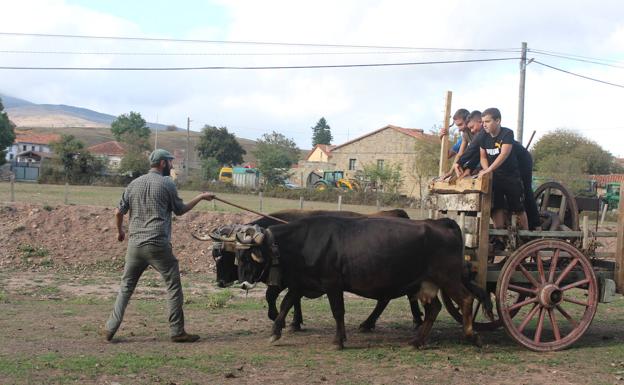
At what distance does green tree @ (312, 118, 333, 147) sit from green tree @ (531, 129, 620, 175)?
71.9 meters

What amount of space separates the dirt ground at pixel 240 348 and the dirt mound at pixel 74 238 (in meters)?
2.34

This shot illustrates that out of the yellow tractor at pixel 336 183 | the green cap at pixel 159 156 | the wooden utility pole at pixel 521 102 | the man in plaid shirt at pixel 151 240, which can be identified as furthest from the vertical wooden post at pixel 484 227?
the yellow tractor at pixel 336 183

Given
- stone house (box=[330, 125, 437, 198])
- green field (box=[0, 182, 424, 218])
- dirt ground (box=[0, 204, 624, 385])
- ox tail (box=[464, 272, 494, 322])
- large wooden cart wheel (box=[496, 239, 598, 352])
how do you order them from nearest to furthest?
dirt ground (box=[0, 204, 624, 385]), large wooden cart wheel (box=[496, 239, 598, 352]), ox tail (box=[464, 272, 494, 322]), green field (box=[0, 182, 424, 218]), stone house (box=[330, 125, 437, 198])

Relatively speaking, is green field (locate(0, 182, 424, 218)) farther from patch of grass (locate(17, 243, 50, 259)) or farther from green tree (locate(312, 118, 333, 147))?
green tree (locate(312, 118, 333, 147))

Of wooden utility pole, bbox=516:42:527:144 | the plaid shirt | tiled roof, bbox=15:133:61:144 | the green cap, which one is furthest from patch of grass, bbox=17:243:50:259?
tiled roof, bbox=15:133:61:144

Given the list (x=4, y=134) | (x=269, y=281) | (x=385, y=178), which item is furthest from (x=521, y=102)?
(x=4, y=134)

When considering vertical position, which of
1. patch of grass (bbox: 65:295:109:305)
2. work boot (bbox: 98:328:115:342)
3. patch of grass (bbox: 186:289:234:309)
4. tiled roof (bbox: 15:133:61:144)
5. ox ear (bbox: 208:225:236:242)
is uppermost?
tiled roof (bbox: 15:133:61:144)

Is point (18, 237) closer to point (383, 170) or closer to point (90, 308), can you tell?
point (90, 308)

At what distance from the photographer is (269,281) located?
8.09 m

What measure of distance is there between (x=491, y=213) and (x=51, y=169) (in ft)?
156

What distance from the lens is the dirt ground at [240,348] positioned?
657 cm

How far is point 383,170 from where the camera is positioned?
51750mm

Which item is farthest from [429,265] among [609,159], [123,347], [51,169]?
[609,159]

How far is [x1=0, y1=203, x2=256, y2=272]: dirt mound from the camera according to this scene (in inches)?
622
